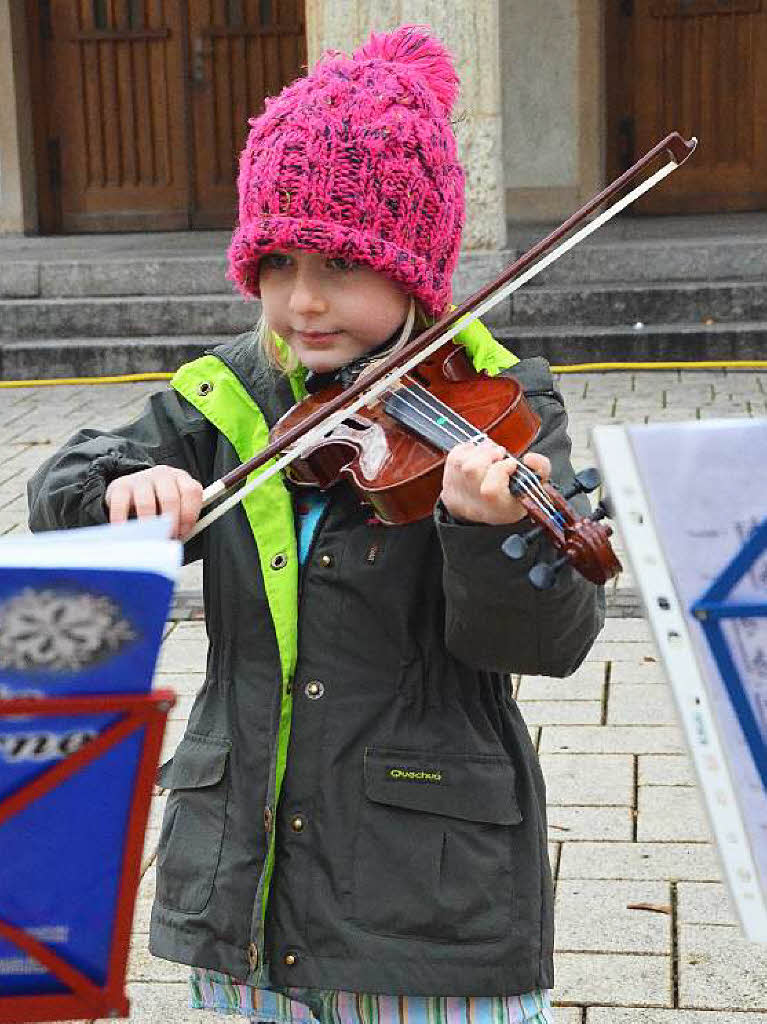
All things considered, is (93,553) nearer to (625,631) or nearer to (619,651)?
(619,651)

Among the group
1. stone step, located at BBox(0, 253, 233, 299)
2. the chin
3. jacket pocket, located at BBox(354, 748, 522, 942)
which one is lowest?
stone step, located at BBox(0, 253, 233, 299)

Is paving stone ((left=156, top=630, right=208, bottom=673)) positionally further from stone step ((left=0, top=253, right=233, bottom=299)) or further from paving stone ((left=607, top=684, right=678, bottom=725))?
stone step ((left=0, top=253, right=233, bottom=299))

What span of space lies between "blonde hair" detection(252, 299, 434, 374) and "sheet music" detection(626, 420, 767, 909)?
68 centimetres

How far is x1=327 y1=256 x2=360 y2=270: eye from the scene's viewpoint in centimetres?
197

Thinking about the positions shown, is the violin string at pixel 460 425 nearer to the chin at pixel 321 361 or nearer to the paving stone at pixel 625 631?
the chin at pixel 321 361

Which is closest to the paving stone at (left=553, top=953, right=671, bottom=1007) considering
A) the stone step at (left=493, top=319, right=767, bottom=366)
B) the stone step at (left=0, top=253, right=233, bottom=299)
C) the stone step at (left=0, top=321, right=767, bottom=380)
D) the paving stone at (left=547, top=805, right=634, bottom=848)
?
the paving stone at (left=547, top=805, right=634, bottom=848)

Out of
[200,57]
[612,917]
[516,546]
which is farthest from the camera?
[200,57]

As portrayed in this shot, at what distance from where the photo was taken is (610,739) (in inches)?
158

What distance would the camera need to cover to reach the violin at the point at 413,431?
6.25 feet

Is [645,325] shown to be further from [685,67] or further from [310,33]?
[685,67]

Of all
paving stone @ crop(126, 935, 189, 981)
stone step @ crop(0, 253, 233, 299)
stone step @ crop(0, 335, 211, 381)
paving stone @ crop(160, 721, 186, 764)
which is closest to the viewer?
paving stone @ crop(126, 935, 189, 981)

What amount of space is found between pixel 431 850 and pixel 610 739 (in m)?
2.13

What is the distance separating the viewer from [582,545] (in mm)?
1679

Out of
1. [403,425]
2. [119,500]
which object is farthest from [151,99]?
[119,500]
